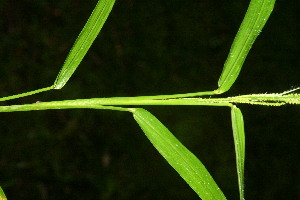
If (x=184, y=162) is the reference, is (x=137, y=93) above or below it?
above

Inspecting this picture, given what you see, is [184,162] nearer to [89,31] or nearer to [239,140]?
[239,140]

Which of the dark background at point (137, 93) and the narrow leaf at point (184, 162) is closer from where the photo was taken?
the narrow leaf at point (184, 162)

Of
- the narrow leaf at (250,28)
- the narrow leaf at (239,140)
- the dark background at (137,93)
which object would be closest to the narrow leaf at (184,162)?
the narrow leaf at (239,140)

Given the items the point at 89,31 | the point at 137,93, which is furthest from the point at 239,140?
the point at 137,93

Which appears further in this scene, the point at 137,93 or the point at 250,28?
the point at 137,93

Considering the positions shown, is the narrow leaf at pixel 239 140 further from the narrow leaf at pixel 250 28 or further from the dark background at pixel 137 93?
the dark background at pixel 137 93

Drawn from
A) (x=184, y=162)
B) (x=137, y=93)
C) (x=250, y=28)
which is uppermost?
(x=137, y=93)

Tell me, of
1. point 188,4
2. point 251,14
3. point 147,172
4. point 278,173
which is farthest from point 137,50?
point 251,14
